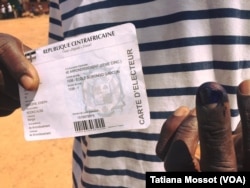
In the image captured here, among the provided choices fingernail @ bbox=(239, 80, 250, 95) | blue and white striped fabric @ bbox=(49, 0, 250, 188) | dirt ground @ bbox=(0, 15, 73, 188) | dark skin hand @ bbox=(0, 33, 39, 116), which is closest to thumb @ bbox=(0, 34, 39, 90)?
dark skin hand @ bbox=(0, 33, 39, 116)

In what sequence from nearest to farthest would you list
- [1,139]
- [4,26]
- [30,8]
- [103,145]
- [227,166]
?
[227,166], [103,145], [1,139], [4,26], [30,8]

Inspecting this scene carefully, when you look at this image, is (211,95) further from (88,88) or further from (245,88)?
(88,88)

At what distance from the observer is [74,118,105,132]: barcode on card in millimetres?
666

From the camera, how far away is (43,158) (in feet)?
8.26

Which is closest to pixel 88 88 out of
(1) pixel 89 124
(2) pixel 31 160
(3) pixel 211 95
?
(1) pixel 89 124

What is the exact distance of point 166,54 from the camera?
679 millimetres

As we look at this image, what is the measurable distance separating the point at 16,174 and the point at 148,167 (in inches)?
Answer: 72.6

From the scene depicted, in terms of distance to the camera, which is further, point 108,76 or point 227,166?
point 108,76

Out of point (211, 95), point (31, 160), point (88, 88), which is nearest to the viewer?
point (211, 95)

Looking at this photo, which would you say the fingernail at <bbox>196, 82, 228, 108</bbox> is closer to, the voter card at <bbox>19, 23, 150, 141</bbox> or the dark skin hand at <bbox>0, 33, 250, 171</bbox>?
the dark skin hand at <bbox>0, 33, 250, 171</bbox>

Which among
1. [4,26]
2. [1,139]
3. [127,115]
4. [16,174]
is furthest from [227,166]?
[4,26]

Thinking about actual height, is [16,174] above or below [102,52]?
below

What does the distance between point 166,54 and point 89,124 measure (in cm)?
18

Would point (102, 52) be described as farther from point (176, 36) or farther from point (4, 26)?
point (4, 26)
